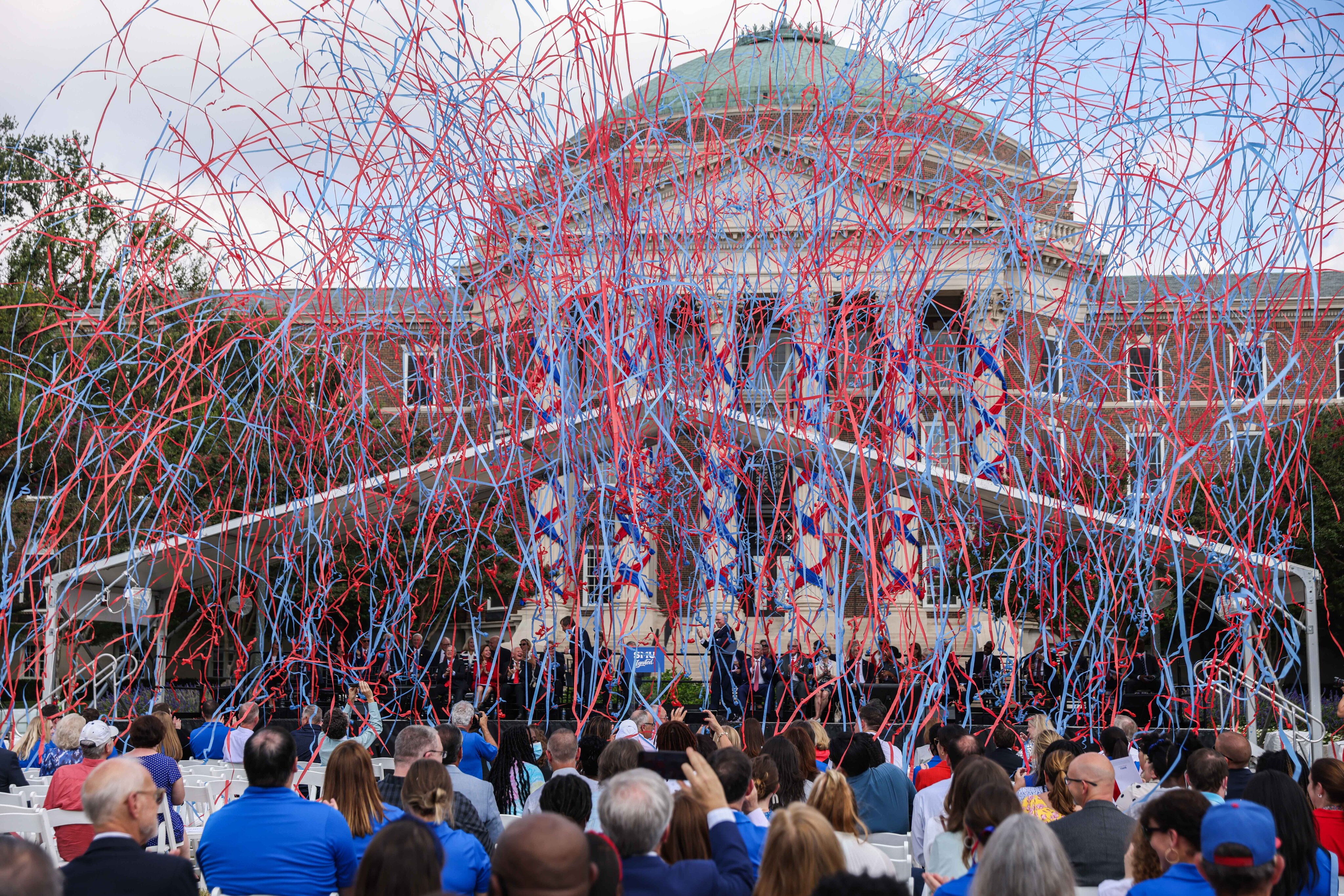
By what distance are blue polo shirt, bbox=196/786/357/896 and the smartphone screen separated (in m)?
0.61

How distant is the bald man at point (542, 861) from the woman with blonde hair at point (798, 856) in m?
0.60

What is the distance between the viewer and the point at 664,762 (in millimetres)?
4023

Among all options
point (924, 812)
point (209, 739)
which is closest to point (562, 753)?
point (924, 812)

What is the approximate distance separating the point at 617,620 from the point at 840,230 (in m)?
18.4

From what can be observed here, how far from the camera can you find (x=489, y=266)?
8273mm

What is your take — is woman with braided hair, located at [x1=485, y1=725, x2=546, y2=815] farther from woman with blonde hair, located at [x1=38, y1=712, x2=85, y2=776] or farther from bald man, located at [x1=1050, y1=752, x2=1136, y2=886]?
bald man, located at [x1=1050, y1=752, x2=1136, y2=886]

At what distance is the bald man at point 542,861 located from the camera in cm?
249

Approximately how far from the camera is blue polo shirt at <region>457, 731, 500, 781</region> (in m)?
7.39

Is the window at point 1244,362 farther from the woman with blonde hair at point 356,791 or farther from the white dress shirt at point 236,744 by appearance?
the white dress shirt at point 236,744

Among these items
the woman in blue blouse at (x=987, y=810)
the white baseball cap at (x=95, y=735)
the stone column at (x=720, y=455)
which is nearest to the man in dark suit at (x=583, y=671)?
the stone column at (x=720, y=455)

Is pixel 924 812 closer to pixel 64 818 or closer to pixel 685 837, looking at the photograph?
pixel 685 837

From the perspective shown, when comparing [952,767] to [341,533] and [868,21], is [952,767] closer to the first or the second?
[868,21]

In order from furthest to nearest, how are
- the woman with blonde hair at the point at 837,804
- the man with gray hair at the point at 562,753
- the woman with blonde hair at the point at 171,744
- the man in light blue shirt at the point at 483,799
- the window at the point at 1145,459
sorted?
the woman with blonde hair at the point at 171,744
the window at the point at 1145,459
the man with gray hair at the point at 562,753
the man in light blue shirt at the point at 483,799
the woman with blonde hair at the point at 837,804

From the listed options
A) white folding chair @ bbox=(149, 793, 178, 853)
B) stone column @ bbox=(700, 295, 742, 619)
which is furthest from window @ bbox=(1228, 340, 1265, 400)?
white folding chair @ bbox=(149, 793, 178, 853)
